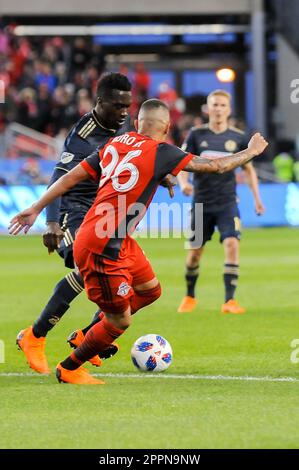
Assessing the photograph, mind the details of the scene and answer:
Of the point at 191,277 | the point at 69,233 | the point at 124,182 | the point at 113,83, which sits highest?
the point at 113,83

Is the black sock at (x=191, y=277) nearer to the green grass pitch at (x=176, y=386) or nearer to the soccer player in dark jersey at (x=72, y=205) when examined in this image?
the green grass pitch at (x=176, y=386)

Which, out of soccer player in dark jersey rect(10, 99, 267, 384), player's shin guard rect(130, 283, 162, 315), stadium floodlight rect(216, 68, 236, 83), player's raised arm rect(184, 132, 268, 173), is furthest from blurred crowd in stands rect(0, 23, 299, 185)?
player's raised arm rect(184, 132, 268, 173)

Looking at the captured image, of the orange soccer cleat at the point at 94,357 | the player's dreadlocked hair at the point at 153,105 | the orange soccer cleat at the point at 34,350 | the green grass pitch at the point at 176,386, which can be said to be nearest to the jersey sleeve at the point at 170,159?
the player's dreadlocked hair at the point at 153,105

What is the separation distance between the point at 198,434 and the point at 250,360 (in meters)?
2.70

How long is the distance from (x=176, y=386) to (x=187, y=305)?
4610 millimetres

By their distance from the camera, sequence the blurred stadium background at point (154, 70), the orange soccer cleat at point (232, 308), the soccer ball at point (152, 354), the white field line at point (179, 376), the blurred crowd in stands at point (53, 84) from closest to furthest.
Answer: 1. the white field line at point (179, 376)
2. the soccer ball at point (152, 354)
3. the orange soccer cleat at point (232, 308)
4. the blurred stadium background at point (154, 70)
5. the blurred crowd in stands at point (53, 84)

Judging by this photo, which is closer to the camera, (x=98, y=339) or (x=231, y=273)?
(x=98, y=339)

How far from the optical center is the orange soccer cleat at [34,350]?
26.8 feet

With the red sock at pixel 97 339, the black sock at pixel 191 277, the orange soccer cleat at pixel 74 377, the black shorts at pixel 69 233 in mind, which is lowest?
the black sock at pixel 191 277

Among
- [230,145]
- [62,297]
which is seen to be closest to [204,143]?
[230,145]

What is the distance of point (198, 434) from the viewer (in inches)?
236

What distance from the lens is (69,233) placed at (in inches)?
331

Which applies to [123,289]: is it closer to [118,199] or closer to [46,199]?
[118,199]

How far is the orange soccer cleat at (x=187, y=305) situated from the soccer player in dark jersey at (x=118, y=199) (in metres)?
4.56
